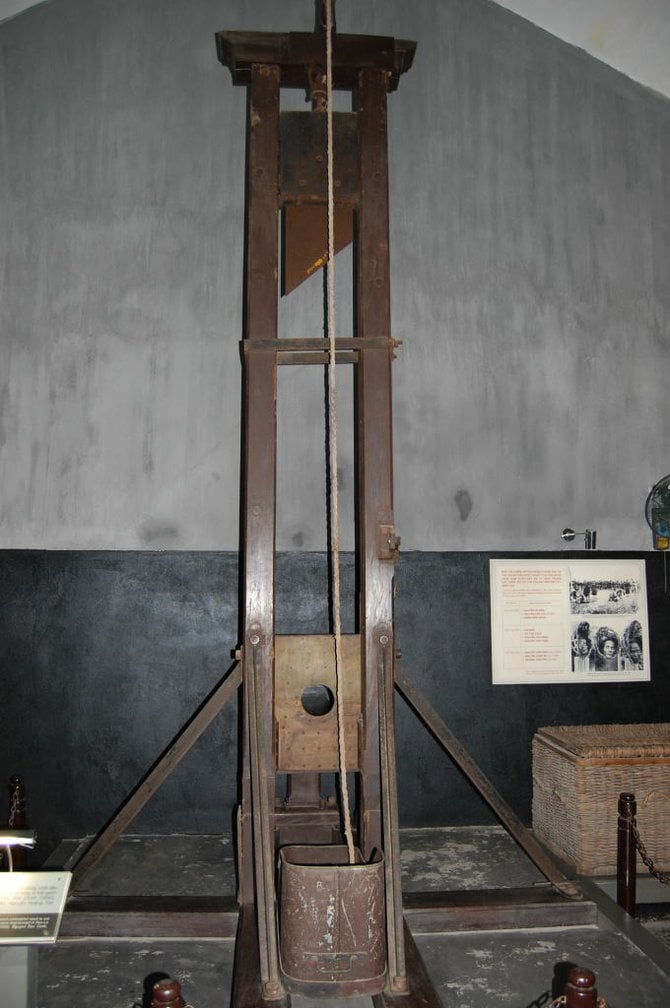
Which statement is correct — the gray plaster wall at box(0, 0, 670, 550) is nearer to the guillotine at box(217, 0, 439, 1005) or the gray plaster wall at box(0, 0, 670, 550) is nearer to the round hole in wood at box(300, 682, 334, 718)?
the round hole in wood at box(300, 682, 334, 718)

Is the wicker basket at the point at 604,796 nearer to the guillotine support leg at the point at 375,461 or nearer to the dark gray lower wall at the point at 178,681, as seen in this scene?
the dark gray lower wall at the point at 178,681

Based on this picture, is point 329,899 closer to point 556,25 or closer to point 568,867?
point 568,867

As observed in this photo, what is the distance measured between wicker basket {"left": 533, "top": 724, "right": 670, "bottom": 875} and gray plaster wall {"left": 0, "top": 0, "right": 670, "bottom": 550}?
0.83m

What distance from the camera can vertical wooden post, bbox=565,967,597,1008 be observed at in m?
1.21

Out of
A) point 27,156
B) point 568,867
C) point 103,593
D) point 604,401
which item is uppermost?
point 27,156

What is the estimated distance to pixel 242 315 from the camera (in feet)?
9.89

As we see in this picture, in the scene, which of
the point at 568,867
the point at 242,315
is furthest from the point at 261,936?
the point at 242,315

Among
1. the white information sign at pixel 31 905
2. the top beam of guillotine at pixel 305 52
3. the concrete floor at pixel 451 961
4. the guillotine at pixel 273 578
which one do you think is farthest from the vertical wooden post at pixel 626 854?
the top beam of guillotine at pixel 305 52

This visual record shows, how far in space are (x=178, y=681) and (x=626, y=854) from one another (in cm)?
159

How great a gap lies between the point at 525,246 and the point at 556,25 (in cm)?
92

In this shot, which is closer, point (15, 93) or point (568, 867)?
point (568, 867)

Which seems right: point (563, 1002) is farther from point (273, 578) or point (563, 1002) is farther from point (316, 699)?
point (316, 699)

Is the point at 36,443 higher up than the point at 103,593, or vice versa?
the point at 36,443

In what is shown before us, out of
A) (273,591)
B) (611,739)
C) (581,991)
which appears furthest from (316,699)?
(581,991)
